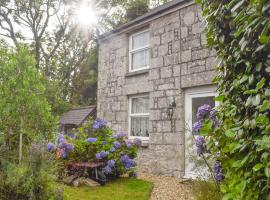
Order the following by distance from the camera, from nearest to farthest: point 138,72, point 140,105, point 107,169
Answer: point 107,169 → point 138,72 → point 140,105

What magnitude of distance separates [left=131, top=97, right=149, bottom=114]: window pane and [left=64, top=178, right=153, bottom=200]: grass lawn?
3103 millimetres

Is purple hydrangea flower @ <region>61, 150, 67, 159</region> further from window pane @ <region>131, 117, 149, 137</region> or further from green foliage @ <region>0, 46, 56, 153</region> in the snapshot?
window pane @ <region>131, 117, 149, 137</region>

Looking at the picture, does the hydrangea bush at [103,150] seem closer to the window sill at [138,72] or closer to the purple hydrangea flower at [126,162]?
the purple hydrangea flower at [126,162]

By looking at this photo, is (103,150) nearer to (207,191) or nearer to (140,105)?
(140,105)

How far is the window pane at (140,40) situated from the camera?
10578mm

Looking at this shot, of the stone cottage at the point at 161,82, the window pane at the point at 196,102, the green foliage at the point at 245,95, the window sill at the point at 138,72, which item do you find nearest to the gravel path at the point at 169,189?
the stone cottage at the point at 161,82

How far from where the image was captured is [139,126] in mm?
10453

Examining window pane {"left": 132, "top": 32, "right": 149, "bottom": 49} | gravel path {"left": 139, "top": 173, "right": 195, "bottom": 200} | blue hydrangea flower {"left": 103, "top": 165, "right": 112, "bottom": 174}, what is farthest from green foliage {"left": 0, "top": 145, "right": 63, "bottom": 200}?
window pane {"left": 132, "top": 32, "right": 149, "bottom": 49}

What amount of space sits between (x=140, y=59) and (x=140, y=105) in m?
1.60

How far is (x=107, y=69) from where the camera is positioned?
1205 centimetres

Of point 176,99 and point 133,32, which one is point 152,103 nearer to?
point 176,99

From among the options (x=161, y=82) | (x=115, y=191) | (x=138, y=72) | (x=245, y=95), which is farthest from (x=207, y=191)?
(x=138, y=72)

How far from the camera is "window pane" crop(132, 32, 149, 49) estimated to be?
10578mm

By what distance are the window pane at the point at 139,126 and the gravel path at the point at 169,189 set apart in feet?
6.18
